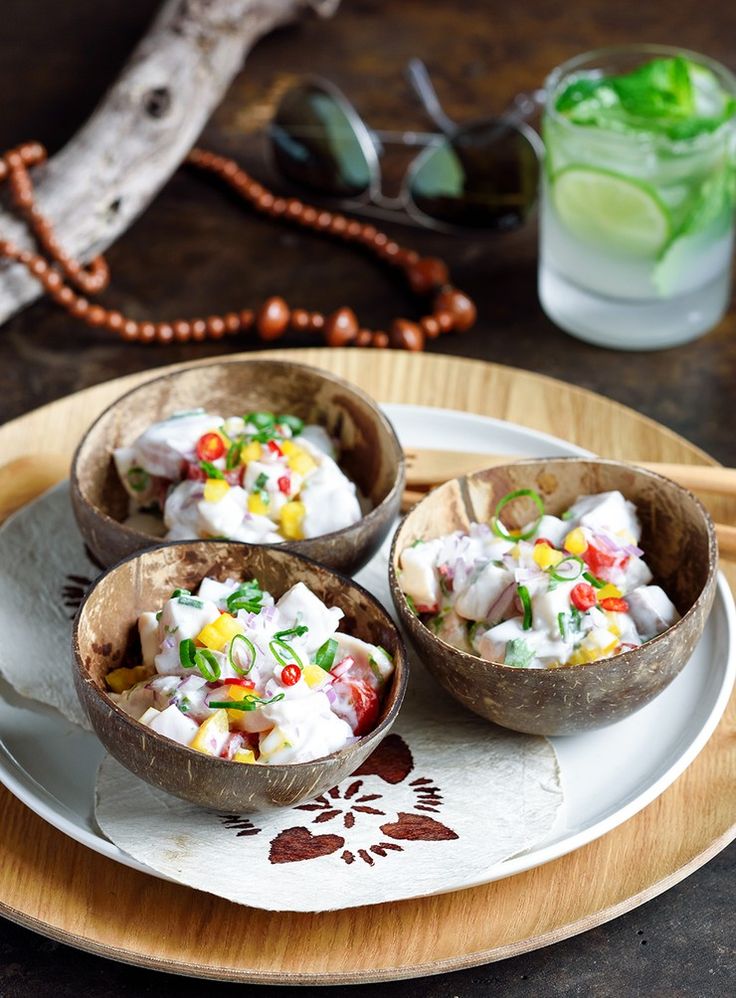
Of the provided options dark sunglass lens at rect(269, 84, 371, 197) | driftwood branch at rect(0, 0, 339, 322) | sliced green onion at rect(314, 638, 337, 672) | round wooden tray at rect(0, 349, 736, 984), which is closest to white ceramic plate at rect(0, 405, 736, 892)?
round wooden tray at rect(0, 349, 736, 984)

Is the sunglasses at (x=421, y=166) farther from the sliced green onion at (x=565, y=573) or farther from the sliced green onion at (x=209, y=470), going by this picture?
the sliced green onion at (x=565, y=573)

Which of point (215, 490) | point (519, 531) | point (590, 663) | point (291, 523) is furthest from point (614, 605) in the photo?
point (215, 490)

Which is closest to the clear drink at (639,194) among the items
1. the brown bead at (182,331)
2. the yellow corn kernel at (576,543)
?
the brown bead at (182,331)

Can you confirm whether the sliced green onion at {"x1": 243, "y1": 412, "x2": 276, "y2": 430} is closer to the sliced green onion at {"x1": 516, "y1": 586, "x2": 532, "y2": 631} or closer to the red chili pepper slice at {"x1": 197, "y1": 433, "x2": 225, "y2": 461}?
the red chili pepper slice at {"x1": 197, "y1": 433, "x2": 225, "y2": 461}

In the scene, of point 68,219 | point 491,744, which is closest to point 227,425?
point 491,744

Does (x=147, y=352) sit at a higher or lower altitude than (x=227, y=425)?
lower

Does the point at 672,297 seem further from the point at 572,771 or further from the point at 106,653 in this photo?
the point at 106,653
